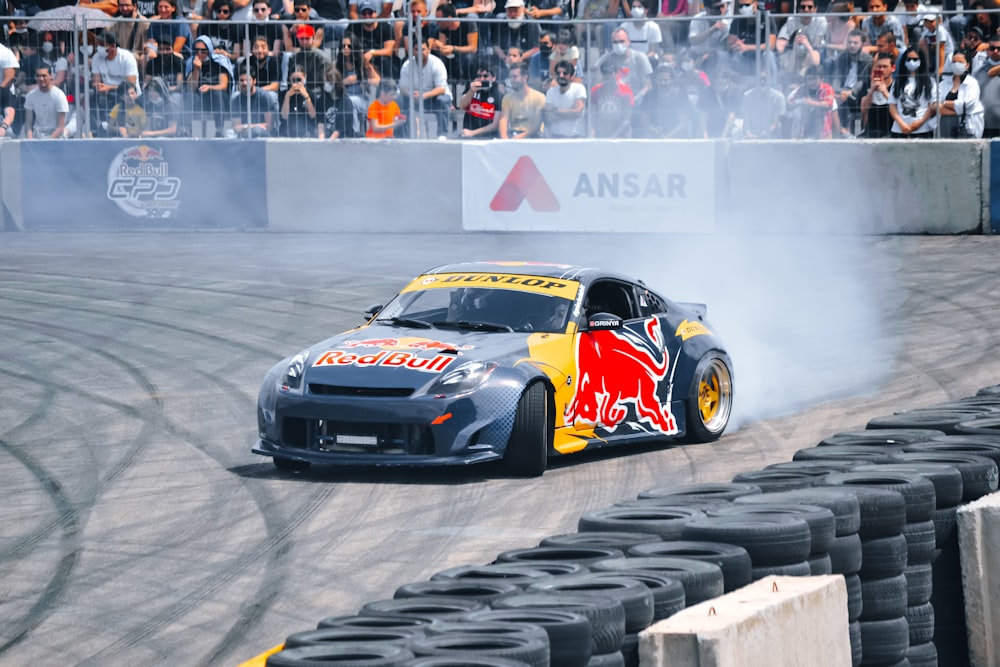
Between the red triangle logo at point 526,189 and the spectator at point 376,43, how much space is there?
2124 mm

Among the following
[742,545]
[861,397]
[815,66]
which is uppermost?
[815,66]

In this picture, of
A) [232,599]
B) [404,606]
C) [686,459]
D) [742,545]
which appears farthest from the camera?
[686,459]

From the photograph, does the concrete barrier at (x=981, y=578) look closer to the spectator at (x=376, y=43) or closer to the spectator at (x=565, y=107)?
the spectator at (x=565, y=107)

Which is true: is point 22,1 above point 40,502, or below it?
above

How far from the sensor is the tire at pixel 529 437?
31.6 feet

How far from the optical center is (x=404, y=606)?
17.2ft

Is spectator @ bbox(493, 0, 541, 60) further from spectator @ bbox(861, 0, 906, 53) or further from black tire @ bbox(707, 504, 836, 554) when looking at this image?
black tire @ bbox(707, 504, 836, 554)

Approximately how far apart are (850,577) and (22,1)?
66.3 ft

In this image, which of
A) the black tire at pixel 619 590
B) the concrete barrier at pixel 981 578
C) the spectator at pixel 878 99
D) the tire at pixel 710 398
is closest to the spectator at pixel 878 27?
the spectator at pixel 878 99

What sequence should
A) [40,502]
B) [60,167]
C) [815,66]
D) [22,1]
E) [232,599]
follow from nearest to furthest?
[232,599] → [40,502] → [815,66] → [60,167] → [22,1]

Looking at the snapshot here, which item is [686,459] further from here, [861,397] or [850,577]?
[850,577]

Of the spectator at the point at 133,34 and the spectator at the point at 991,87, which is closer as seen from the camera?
the spectator at the point at 991,87

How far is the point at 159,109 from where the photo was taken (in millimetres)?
21703

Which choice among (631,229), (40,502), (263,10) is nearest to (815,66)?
(631,229)
